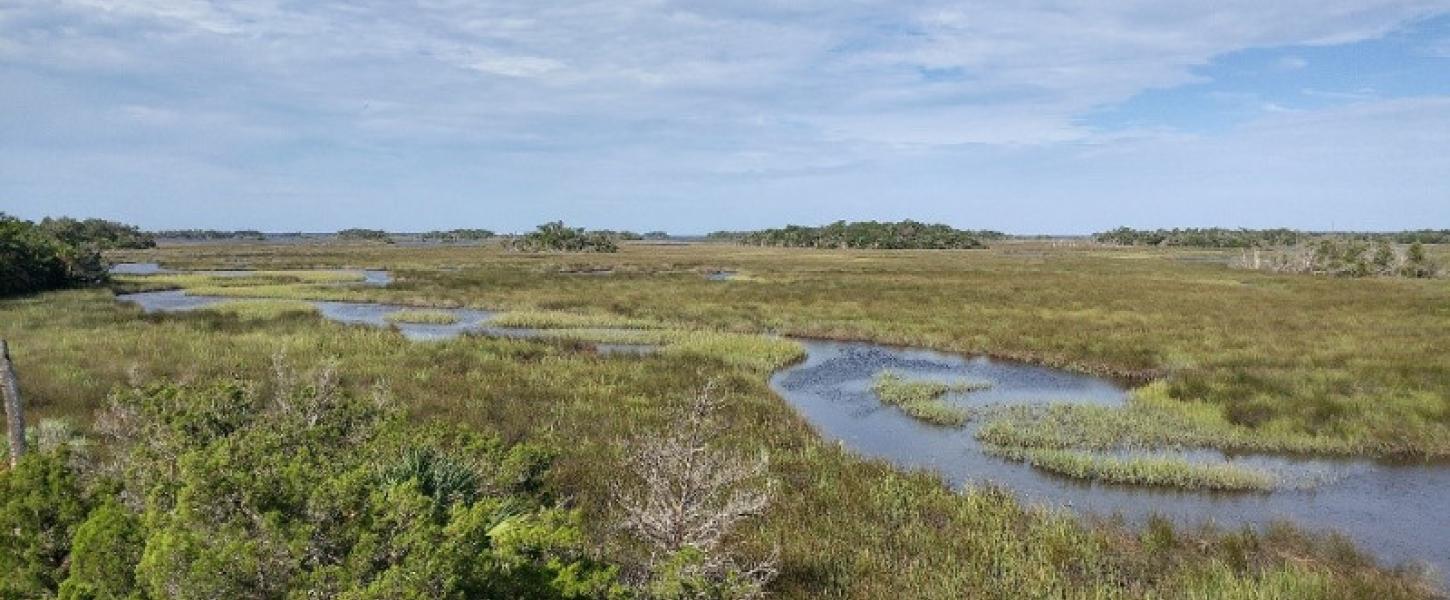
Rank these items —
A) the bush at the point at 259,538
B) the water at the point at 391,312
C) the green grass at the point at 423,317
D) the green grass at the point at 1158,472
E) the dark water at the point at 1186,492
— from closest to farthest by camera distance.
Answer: the bush at the point at 259,538, the dark water at the point at 1186,492, the green grass at the point at 1158,472, the water at the point at 391,312, the green grass at the point at 423,317

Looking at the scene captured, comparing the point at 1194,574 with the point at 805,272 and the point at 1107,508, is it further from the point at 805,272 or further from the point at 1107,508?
the point at 805,272

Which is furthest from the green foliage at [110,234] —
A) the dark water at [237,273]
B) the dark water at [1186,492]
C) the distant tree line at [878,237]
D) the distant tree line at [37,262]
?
the dark water at [1186,492]

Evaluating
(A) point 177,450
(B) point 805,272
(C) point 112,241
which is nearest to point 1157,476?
(A) point 177,450

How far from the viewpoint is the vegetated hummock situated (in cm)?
572

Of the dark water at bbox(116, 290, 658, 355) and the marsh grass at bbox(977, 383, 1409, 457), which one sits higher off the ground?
the dark water at bbox(116, 290, 658, 355)

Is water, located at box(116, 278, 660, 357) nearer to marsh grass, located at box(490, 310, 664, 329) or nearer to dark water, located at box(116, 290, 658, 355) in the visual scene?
dark water, located at box(116, 290, 658, 355)

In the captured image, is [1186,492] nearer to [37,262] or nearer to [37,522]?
[37,522]

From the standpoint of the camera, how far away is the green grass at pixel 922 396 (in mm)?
20328

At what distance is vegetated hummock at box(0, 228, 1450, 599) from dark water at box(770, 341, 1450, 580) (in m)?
1.05

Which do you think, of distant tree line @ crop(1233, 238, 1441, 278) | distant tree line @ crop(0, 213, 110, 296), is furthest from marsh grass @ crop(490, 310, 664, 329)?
distant tree line @ crop(1233, 238, 1441, 278)

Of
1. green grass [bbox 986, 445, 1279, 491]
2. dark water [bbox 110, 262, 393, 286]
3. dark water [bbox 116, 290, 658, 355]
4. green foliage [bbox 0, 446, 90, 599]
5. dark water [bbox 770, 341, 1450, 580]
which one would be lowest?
dark water [bbox 770, 341, 1450, 580]

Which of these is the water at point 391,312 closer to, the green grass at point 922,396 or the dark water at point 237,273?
the green grass at point 922,396

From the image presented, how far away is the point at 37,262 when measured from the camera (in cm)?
4581

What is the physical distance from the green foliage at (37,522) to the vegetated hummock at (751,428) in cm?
2
